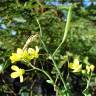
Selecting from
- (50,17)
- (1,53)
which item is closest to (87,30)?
(50,17)

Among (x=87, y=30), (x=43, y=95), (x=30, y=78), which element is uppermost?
(x=87, y=30)

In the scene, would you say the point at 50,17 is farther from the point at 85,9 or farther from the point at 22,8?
the point at 85,9

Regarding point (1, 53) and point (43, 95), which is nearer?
point (1, 53)

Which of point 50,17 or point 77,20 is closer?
point 50,17

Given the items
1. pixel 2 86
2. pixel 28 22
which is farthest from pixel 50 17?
pixel 2 86

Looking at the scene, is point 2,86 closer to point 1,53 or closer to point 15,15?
point 1,53

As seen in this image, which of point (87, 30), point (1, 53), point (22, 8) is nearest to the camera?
point (1, 53)

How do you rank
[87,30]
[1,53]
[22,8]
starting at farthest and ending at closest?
[87,30]
[22,8]
[1,53]

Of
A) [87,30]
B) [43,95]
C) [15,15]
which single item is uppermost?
[15,15]

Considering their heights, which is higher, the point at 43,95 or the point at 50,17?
the point at 50,17
